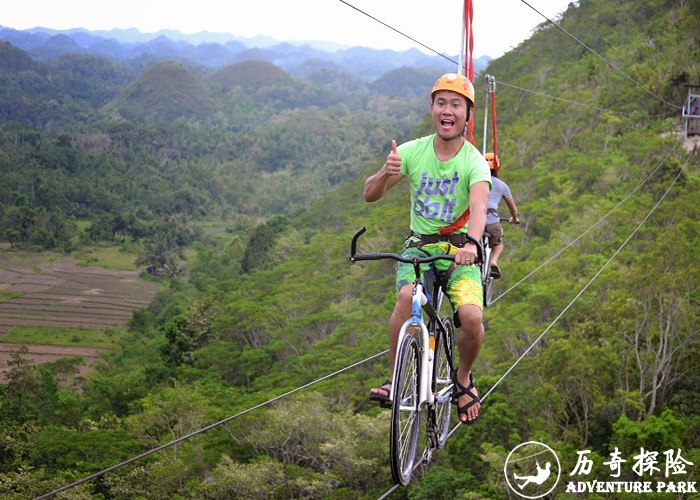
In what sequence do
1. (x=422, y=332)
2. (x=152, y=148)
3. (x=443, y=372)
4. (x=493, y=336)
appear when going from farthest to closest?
(x=152, y=148) → (x=493, y=336) → (x=443, y=372) → (x=422, y=332)

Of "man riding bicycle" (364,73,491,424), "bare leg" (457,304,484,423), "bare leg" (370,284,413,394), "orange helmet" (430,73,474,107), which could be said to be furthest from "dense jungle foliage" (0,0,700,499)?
"orange helmet" (430,73,474,107)

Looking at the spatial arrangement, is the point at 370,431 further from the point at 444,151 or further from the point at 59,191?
the point at 59,191

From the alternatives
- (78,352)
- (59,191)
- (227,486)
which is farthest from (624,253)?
(59,191)

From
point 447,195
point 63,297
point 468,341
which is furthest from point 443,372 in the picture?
point 63,297

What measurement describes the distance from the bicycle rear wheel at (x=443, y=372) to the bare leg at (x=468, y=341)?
0.09 meters

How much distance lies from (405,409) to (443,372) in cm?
87

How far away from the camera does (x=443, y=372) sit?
14.0 ft

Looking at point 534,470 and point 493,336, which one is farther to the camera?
point 493,336

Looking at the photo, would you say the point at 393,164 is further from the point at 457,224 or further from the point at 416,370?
the point at 416,370

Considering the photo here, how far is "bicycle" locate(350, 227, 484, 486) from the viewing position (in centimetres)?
329

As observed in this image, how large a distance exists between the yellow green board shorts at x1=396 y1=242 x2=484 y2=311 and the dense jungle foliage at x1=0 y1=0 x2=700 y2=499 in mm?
1102

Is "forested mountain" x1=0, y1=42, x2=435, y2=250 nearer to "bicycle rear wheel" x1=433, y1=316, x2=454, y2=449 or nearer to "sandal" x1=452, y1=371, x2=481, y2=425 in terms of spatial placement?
"bicycle rear wheel" x1=433, y1=316, x2=454, y2=449

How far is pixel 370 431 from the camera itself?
14906 mm

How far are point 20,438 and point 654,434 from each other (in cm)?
1797
